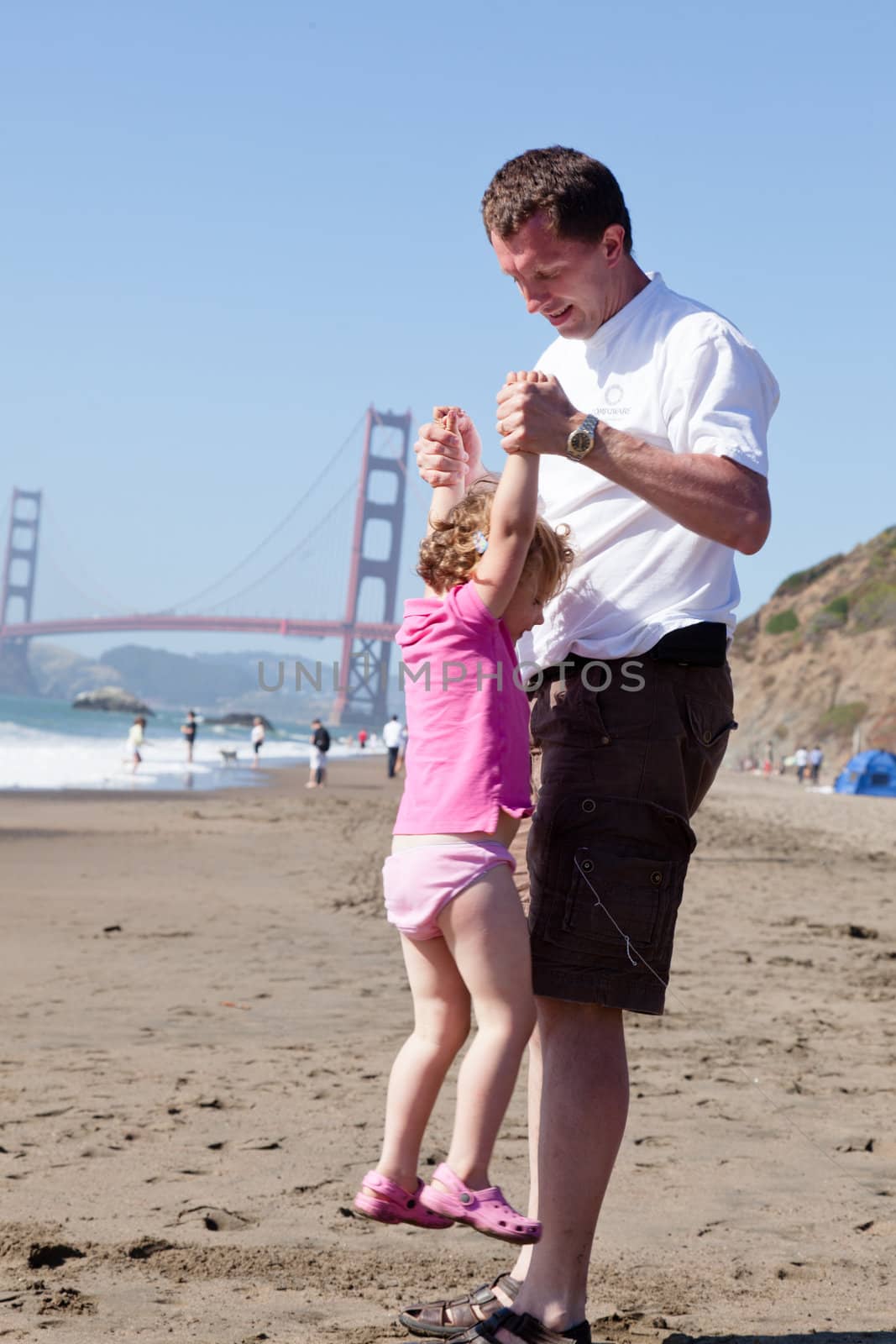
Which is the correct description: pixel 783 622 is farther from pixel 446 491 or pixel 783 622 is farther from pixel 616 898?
pixel 616 898

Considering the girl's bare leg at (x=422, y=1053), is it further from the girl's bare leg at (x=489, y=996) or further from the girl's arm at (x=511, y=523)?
the girl's arm at (x=511, y=523)

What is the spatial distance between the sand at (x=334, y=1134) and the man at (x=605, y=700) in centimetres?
28

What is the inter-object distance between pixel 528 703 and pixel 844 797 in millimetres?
23633

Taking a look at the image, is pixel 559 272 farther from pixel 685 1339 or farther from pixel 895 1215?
pixel 895 1215

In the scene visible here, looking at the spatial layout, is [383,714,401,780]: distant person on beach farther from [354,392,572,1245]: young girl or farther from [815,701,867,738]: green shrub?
[354,392,572,1245]: young girl

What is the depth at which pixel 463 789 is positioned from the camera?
2156 mm

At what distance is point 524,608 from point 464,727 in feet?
0.71

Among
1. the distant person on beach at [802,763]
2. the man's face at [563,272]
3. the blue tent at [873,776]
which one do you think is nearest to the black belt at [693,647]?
the man's face at [563,272]

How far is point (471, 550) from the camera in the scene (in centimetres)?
225

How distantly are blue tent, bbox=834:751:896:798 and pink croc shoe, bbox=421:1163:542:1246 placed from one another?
25.8 meters

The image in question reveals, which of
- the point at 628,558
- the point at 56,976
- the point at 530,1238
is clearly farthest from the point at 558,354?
the point at 56,976

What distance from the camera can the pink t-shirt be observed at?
84.9 inches

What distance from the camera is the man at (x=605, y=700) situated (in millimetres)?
2166

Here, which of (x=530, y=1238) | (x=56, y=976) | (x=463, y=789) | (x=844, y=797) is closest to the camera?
(x=530, y=1238)
